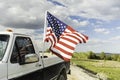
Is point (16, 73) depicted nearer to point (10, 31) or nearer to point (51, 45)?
point (10, 31)

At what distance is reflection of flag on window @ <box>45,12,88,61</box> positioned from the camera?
38.2 ft

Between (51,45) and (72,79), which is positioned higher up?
(51,45)

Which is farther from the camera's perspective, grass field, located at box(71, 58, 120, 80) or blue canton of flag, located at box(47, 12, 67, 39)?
grass field, located at box(71, 58, 120, 80)

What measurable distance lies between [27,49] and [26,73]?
86cm

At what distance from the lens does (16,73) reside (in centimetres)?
692

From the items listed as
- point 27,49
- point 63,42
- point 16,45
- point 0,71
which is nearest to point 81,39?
point 63,42

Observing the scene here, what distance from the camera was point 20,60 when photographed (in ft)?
23.4

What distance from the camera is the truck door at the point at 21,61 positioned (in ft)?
22.3

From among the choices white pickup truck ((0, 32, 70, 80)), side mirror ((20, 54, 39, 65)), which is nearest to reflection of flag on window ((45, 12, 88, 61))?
white pickup truck ((0, 32, 70, 80))

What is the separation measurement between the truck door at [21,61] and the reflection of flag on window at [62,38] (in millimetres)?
3382

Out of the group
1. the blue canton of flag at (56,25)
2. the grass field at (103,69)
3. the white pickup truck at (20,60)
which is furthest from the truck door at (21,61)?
the grass field at (103,69)

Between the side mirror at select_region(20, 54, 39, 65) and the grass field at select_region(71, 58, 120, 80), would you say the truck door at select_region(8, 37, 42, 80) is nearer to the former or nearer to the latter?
the side mirror at select_region(20, 54, 39, 65)

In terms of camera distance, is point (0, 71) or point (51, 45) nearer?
point (0, 71)

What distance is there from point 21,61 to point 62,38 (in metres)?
5.46
